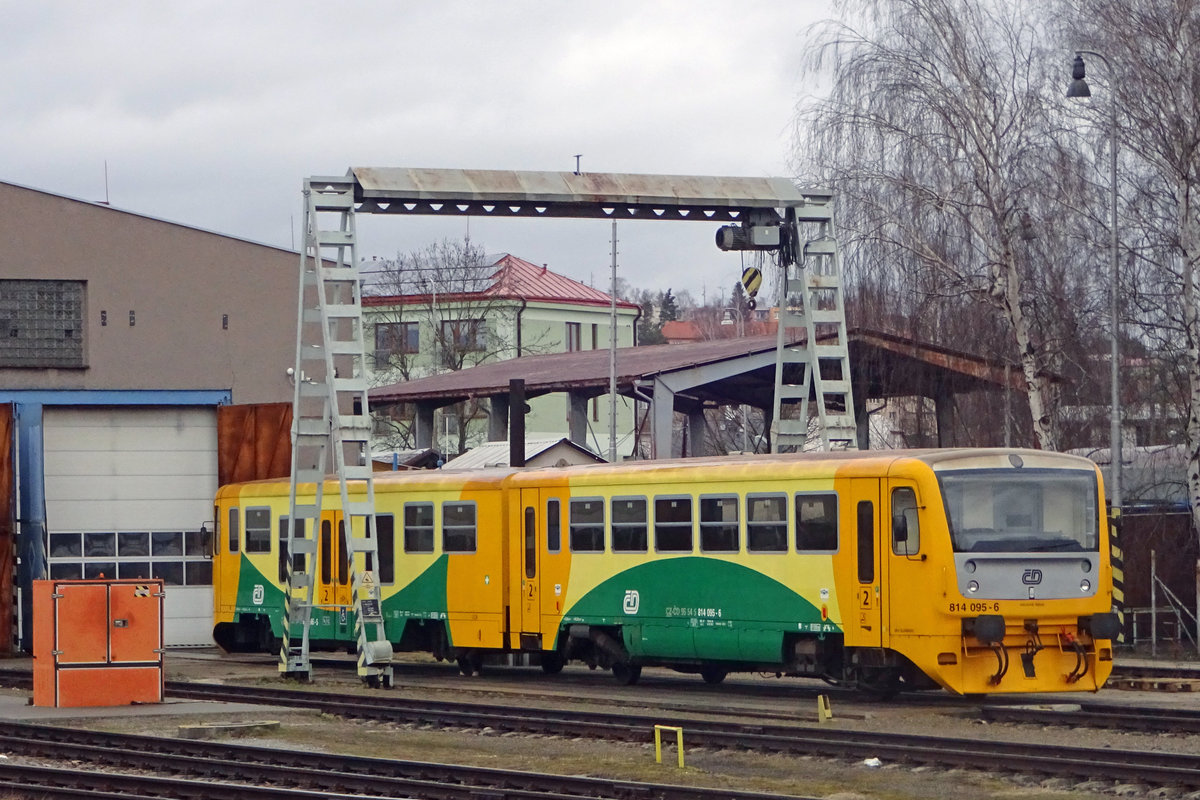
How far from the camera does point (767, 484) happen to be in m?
20.3

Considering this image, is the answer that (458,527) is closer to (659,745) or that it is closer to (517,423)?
(517,423)

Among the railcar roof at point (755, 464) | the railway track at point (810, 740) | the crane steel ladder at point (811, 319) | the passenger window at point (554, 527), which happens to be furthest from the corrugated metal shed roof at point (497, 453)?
the railway track at point (810, 740)

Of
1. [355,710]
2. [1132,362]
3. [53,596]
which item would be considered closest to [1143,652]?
[1132,362]

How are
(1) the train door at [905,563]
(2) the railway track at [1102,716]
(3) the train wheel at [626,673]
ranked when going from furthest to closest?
(3) the train wheel at [626,673]
(1) the train door at [905,563]
(2) the railway track at [1102,716]

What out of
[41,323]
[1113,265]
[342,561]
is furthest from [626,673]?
[41,323]

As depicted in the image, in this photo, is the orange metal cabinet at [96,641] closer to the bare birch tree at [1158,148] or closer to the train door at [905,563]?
the train door at [905,563]

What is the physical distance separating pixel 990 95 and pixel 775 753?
1825cm

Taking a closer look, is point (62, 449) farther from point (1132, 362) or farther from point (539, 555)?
point (1132, 362)

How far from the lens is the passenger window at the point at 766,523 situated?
20094mm

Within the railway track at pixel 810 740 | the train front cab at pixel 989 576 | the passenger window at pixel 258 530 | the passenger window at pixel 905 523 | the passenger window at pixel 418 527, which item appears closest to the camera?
the railway track at pixel 810 740

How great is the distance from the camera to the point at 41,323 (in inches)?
1236

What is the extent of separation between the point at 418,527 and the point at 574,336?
162 ft

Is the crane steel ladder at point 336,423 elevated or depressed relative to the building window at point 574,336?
depressed

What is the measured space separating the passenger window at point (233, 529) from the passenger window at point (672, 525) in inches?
376
